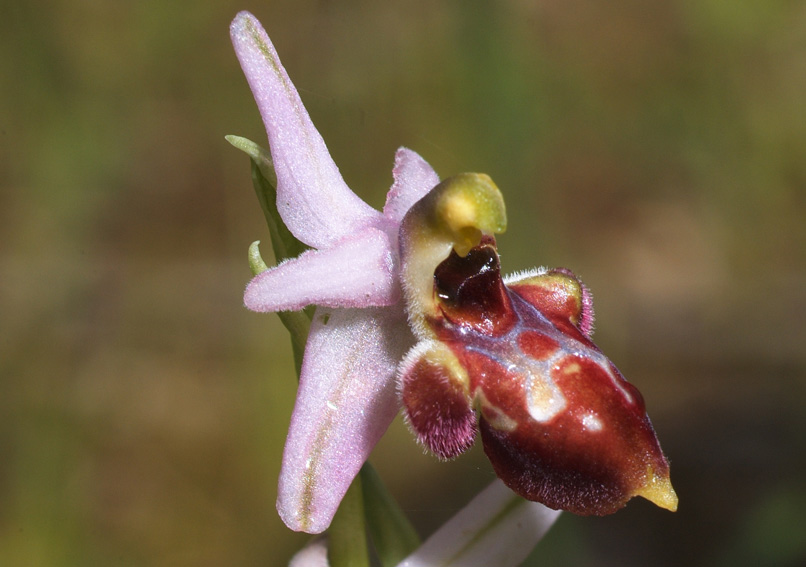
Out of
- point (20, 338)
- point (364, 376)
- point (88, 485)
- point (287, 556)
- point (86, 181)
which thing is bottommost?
point (287, 556)

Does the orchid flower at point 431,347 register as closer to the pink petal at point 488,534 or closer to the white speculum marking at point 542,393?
the white speculum marking at point 542,393

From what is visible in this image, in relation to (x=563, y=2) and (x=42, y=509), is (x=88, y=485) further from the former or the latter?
(x=563, y=2)

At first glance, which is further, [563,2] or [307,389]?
[563,2]

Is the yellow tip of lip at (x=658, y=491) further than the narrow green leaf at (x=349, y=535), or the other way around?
the narrow green leaf at (x=349, y=535)

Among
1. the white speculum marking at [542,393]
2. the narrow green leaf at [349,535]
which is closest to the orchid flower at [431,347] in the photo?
the white speculum marking at [542,393]

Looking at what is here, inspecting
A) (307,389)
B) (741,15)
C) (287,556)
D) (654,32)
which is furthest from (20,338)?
(741,15)

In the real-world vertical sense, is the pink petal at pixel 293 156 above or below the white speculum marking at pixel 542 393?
above

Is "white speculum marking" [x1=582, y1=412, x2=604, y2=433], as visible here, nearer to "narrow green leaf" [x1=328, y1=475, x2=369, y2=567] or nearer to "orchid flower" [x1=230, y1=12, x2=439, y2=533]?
"orchid flower" [x1=230, y1=12, x2=439, y2=533]

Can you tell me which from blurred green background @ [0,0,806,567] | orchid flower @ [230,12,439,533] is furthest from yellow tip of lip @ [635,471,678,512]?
blurred green background @ [0,0,806,567]
